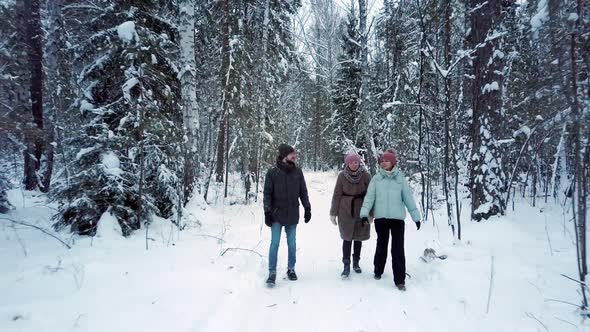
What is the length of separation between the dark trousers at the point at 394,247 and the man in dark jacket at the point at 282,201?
1.30m

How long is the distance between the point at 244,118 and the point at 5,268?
11.3 metres

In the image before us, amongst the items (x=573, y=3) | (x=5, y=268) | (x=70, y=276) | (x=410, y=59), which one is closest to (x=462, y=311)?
(x=573, y=3)

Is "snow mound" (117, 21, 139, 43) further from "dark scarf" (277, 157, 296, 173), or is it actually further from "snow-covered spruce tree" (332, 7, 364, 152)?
"snow-covered spruce tree" (332, 7, 364, 152)

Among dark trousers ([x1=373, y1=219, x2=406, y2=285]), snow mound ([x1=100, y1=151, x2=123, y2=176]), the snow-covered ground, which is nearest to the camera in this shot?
the snow-covered ground

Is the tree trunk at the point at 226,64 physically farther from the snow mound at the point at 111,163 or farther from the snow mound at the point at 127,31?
the snow mound at the point at 111,163

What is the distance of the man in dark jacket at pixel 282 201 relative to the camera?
5.48m

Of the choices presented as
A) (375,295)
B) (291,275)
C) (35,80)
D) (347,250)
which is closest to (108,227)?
(291,275)

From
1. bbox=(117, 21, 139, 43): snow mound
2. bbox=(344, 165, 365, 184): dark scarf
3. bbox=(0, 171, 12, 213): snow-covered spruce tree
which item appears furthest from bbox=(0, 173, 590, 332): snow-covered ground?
bbox=(117, 21, 139, 43): snow mound

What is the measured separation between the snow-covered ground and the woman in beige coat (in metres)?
0.61

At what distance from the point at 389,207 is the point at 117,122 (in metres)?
6.21

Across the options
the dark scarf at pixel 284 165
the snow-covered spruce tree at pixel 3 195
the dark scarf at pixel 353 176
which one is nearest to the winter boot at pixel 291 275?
the dark scarf at pixel 284 165

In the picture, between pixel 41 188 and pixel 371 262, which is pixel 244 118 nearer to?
pixel 41 188

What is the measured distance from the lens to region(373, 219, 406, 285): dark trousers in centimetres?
514

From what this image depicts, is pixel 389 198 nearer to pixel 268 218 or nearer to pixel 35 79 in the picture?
pixel 268 218
